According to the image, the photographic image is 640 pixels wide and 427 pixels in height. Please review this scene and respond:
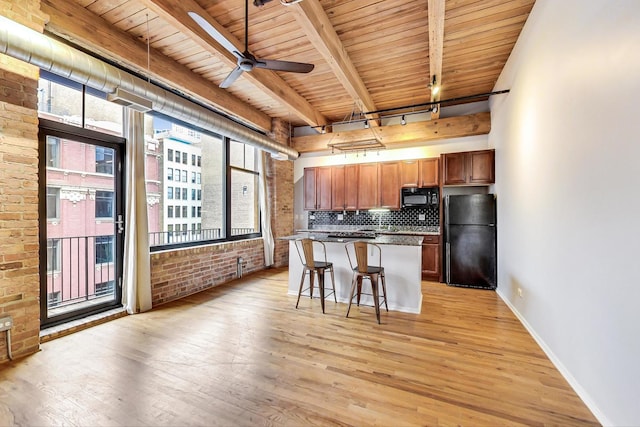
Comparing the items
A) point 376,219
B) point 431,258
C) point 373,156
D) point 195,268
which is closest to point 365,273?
point 431,258

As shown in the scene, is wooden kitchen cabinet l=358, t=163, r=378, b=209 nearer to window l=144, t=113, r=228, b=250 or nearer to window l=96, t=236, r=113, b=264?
window l=144, t=113, r=228, b=250

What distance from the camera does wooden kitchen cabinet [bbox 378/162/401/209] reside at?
580cm

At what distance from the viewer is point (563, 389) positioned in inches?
81.7

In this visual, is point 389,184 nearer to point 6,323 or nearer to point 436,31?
point 436,31

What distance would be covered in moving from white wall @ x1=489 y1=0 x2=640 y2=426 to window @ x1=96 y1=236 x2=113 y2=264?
4992 millimetres

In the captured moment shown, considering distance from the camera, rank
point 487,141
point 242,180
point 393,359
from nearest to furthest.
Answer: point 393,359 → point 487,141 → point 242,180

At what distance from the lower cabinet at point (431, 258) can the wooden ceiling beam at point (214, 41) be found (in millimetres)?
3480

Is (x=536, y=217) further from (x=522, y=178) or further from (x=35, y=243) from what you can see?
(x=35, y=243)

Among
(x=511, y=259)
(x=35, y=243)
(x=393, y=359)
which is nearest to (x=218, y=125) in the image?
(x=35, y=243)

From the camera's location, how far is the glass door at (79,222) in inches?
117

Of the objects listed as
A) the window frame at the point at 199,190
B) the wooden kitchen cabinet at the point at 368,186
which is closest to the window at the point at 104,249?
the window frame at the point at 199,190

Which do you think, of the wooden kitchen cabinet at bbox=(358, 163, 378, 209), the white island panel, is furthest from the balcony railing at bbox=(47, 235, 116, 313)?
the wooden kitchen cabinet at bbox=(358, 163, 378, 209)

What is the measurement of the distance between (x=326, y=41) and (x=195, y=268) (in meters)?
3.85

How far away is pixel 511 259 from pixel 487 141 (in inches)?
102
